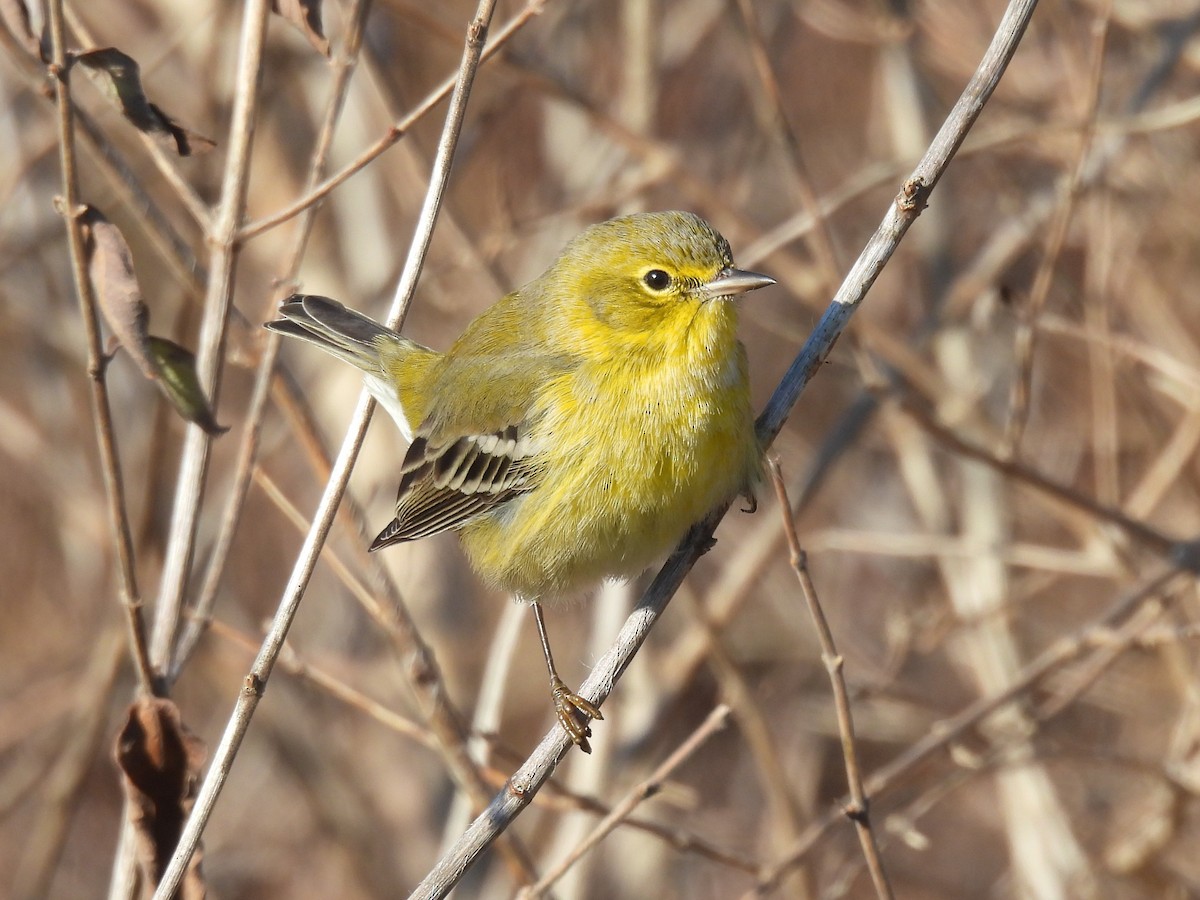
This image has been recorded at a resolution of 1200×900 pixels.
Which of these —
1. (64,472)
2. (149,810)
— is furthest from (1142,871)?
(64,472)

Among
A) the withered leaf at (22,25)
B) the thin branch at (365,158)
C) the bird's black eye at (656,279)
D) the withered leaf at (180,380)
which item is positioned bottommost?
the withered leaf at (180,380)

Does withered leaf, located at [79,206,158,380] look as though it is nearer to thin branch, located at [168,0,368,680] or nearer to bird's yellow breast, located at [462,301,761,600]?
thin branch, located at [168,0,368,680]

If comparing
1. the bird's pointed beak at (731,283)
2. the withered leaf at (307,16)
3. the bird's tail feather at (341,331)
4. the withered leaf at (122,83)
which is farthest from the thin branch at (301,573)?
the bird's tail feather at (341,331)

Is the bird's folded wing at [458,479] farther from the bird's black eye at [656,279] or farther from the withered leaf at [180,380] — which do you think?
the withered leaf at [180,380]

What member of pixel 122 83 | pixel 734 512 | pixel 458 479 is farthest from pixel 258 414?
pixel 734 512

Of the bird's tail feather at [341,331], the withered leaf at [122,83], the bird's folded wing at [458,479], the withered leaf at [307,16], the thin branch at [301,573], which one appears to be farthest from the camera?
the bird's tail feather at [341,331]

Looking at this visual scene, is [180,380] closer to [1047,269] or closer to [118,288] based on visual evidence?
[118,288]

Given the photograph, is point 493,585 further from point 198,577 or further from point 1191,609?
point 1191,609

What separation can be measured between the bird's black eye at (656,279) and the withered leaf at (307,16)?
120 cm

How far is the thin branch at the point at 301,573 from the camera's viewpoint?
97.7 inches

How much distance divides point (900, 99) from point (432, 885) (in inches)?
169

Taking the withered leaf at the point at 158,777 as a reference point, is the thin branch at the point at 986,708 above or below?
above

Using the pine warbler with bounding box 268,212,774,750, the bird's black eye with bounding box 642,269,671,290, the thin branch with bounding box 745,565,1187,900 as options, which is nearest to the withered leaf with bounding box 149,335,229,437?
the pine warbler with bounding box 268,212,774,750

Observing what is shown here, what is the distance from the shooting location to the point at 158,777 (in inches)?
112
